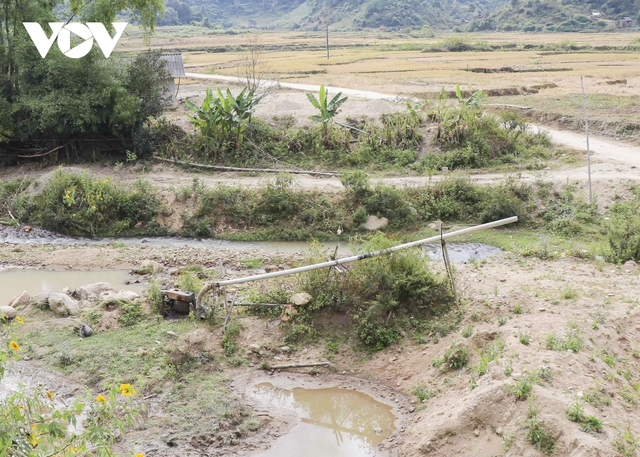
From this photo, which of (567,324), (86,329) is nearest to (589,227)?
(567,324)

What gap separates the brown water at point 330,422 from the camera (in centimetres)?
663

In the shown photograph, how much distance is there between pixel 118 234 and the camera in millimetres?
14211

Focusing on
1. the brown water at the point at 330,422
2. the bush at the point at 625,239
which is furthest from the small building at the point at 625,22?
the brown water at the point at 330,422

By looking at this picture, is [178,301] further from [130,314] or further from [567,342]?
[567,342]

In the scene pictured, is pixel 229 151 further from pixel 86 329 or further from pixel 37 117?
pixel 86 329

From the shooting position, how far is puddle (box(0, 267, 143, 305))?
1134cm

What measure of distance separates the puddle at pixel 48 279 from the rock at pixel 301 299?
3710mm

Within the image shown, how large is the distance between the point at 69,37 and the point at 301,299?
41.4ft

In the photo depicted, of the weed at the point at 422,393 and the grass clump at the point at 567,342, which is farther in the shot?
the weed at the point at 422,393

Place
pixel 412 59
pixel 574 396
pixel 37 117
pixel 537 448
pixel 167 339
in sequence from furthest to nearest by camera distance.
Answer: pixel 412 59 → pixel 37 117 → pixel 167 339 → pixel 574 396 → pixel 537 448

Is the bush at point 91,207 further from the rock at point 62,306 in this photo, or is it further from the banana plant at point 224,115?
the rock at point 62,306

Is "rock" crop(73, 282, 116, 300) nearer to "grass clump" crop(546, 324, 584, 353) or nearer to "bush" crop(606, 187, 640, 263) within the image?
"grass clump" crop(546, 324, 584, 353)

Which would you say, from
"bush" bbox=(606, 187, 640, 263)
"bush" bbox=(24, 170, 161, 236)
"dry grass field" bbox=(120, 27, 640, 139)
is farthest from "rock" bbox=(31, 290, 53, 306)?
"dry grass field" bbox=(120, 27, 640, 139)

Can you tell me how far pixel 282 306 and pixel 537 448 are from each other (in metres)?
4.09
